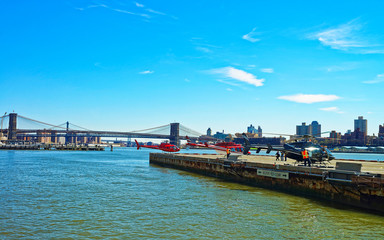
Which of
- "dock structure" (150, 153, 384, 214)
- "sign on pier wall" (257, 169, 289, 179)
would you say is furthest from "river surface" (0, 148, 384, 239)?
"sign on pier wall" (257, 169, 289, 179)

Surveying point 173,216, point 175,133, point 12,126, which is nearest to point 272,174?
point 173,216

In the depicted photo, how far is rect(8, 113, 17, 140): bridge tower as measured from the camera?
178 meters

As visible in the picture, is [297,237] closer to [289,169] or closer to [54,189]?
[289,169]

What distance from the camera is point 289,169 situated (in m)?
25.8

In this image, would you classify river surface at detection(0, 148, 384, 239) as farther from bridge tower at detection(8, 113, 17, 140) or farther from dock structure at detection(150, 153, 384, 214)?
bridge tower at detection(8, 113, 17, 140)

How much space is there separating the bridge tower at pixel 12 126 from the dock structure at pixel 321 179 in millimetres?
175047

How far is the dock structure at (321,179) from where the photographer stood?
62.4ft

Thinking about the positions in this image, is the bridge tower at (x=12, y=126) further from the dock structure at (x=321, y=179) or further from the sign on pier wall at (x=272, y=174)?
the sign on pier wall at (x=272, y=174)

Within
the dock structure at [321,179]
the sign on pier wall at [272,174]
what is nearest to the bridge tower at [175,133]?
the dock structure at [321,179]

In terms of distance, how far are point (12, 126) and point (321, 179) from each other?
196556 millimetres

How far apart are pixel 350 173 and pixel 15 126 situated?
203268 millimetres

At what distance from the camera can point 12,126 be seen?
184 meters

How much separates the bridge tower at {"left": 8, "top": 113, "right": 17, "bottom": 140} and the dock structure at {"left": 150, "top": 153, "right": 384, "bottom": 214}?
574ft

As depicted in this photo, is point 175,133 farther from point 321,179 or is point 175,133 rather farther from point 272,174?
point 321,179
